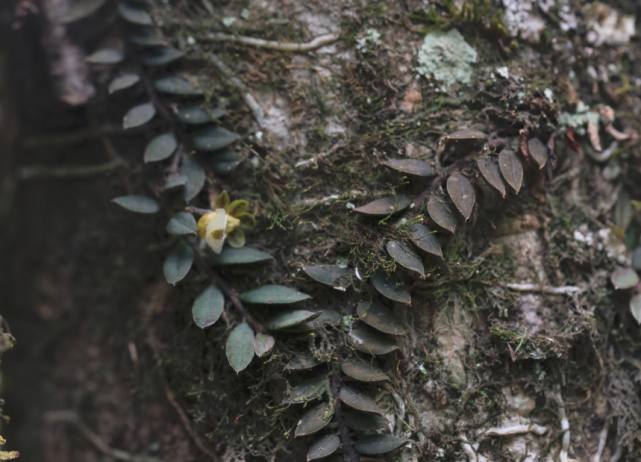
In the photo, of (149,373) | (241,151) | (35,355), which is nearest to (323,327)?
(241,151)

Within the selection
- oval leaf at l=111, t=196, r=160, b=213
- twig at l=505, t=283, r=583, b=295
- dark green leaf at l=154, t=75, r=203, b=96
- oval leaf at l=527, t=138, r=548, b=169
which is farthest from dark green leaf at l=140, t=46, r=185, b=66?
twig at l=505, t=283, r=583, b=295

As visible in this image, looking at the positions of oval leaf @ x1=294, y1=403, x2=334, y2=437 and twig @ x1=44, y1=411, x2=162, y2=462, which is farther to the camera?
twig @ x1=44, y1=411, x2=162, y2=462

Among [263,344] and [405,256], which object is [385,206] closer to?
[405,256]

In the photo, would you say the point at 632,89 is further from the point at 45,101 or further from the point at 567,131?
the point at 45,101

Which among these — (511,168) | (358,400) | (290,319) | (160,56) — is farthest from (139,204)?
(511,168)

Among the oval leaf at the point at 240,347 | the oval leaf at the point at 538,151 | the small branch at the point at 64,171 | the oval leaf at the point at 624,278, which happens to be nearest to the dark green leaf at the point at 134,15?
the small branch at the point at 64,171

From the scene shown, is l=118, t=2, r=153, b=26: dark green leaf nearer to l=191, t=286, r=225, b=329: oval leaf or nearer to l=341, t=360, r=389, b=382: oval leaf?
l=191, t=286, r=225, b=329: oval leaf
